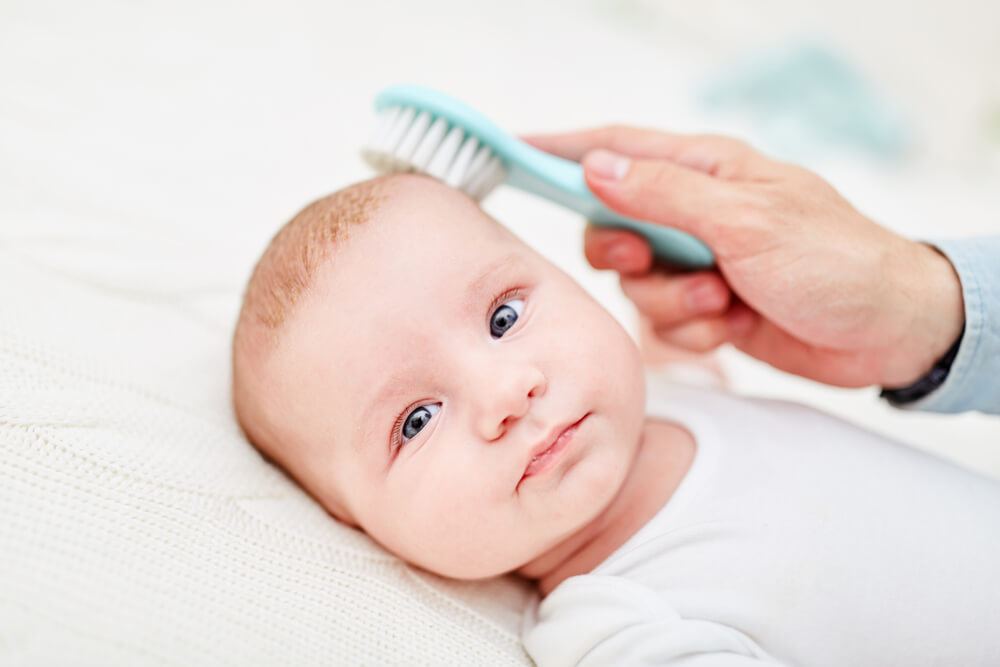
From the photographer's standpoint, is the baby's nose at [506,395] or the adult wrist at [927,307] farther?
the adult wrist at [927,307]

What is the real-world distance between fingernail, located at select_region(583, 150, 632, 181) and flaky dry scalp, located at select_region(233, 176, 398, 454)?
0.90 feet

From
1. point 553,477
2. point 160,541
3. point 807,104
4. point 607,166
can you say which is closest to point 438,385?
point 553,477

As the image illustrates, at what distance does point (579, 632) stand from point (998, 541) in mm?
478

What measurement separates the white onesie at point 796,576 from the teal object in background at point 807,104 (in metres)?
1.25

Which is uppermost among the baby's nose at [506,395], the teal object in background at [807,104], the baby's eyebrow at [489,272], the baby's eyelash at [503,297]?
the teal object in background at [807,104]

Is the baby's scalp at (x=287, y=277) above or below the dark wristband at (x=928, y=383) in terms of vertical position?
below

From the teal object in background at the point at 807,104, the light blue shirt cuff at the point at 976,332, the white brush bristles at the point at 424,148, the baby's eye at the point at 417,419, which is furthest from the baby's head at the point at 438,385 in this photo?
the teal object in background at the point at 807,104

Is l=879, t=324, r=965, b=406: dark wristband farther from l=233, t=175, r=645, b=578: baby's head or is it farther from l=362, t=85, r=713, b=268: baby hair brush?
l=233, t=175, r=645, b=578: baby's head

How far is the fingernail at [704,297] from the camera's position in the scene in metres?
1.10

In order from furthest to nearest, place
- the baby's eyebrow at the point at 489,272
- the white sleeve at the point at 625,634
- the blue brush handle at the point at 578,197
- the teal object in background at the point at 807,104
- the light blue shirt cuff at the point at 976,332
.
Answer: the teal object in background at the point at 807,104, the blue brush handle at the point at 578,197, the light blue shirt cuff at the point at 976,332, the baby's eyebrow at the point at 489,272, the white sleeve at the point at 625,634

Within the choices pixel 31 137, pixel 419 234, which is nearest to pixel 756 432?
pixel 419 234

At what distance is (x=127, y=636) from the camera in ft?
2.08

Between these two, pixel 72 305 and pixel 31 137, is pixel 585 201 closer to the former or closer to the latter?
pixel 72 305

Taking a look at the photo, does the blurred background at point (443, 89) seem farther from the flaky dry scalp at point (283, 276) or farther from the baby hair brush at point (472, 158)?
the baby hair brush at point (472, 158)
